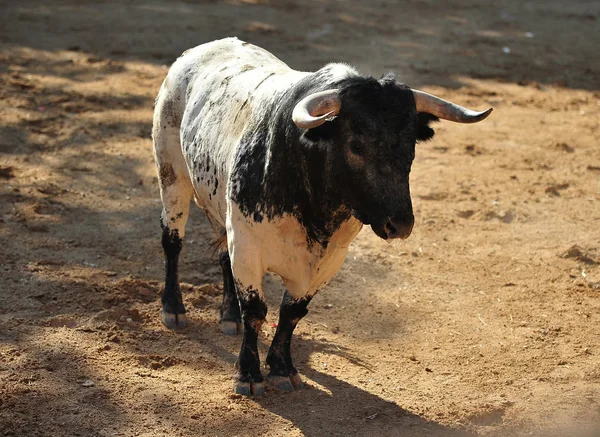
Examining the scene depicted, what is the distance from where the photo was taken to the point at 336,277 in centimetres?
737

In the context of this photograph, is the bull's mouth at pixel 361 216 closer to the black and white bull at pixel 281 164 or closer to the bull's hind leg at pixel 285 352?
the black and white bull at pixel 281 164

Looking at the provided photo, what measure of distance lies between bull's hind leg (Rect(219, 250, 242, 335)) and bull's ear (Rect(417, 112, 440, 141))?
183 cm

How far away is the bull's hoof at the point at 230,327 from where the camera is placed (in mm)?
6367

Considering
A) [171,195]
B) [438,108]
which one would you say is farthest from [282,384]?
[438,108]

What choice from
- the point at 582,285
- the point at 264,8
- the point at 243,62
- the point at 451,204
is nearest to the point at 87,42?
the point at 264,8

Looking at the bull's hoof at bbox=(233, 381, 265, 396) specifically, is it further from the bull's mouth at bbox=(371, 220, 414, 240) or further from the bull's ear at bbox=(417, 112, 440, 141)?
the bull's ear at bbox=(417, 112, 440, 141)

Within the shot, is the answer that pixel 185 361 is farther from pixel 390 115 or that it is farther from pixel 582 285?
pixel 582 285

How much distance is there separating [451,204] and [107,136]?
12.7 feet

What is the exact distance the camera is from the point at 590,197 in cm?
890

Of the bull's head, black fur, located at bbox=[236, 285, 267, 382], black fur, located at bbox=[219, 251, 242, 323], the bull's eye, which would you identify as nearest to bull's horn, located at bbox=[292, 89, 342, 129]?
the bull's head

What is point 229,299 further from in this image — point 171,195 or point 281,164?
point 281,164

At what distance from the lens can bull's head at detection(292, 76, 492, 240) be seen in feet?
15.5

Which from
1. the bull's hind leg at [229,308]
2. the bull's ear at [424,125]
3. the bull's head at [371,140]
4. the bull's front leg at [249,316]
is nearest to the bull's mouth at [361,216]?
the bull's head at [371,140]

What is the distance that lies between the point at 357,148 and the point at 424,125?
0.56 meters
